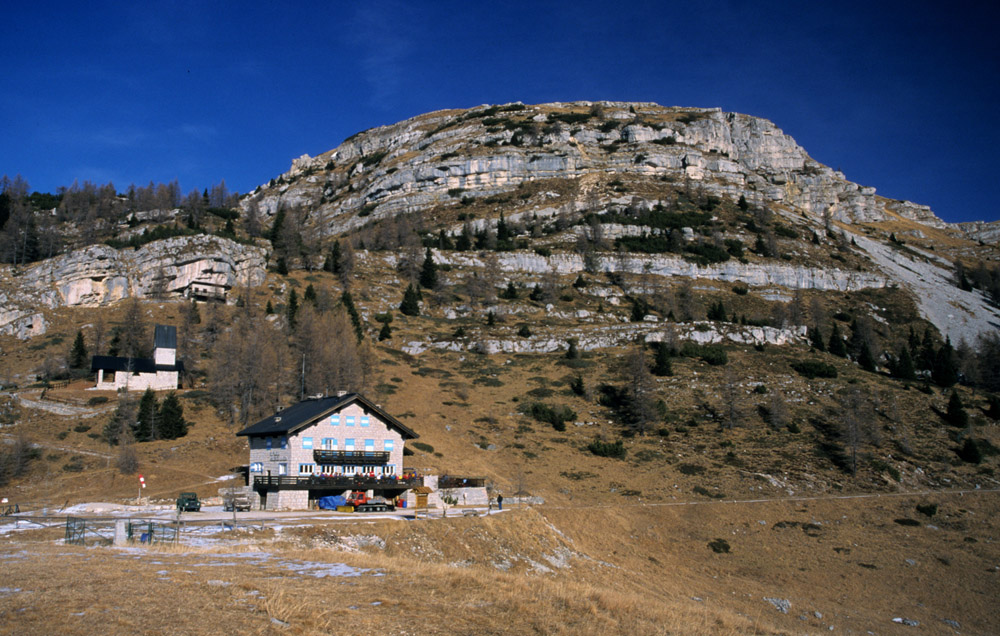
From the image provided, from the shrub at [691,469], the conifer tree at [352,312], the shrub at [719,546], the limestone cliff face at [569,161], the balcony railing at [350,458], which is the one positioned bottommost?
the shrub at [719,546]

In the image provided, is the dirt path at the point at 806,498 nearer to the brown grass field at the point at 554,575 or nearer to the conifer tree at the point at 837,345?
the brown grass field at the point at 554,575

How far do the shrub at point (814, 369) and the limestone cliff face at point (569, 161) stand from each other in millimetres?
78832

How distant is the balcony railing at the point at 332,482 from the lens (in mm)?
36562

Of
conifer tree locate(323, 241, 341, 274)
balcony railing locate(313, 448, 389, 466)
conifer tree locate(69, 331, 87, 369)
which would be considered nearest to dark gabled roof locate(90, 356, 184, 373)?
conifer tree locate(69, 331, 87, 369)

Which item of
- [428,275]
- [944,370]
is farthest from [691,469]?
[428,275]

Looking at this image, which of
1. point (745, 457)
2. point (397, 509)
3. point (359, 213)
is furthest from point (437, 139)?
point (397, 509)

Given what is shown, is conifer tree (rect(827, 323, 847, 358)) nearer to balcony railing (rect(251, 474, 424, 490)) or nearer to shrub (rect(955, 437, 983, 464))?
shrub (rect(955, 437, 983, 464))

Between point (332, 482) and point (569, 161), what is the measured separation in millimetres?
133068

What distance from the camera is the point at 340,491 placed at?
38.9m

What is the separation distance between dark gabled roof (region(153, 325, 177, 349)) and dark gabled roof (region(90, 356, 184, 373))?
2.03 metres

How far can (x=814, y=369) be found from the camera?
7869cm

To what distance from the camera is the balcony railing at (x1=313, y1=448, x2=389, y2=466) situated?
40.1m

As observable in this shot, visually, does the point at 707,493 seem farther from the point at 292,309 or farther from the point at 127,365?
the point at 127,365

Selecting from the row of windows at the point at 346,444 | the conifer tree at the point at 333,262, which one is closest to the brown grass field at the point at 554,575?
the row of windows at the point at 346,444
